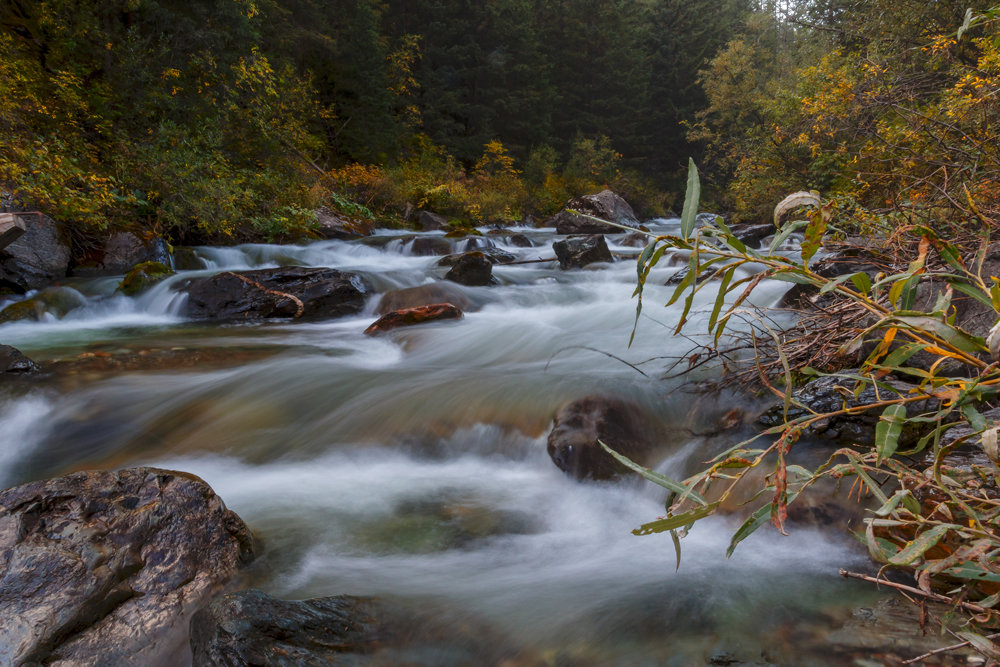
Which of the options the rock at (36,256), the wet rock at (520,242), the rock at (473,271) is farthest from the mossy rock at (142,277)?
the wet rock at (520,242)

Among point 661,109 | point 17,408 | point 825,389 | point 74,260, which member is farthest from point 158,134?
point 661,109

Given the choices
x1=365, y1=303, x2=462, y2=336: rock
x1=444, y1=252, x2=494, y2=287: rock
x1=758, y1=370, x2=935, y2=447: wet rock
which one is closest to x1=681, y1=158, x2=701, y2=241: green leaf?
x1=758, y1=370, x2=935, y2=447: wet rock

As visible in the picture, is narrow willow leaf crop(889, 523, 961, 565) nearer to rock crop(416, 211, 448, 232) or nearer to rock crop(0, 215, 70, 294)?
rock crop(0, 215, 70, 294)

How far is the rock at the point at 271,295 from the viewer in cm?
775

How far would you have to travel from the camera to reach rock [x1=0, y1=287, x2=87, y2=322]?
6.90m

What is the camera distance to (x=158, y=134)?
10.3 m

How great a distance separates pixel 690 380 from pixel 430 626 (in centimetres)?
287

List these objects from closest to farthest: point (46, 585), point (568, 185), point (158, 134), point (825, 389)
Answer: point (46, 585)
point (825, 389)
point (158, 134)
point (568, 185)

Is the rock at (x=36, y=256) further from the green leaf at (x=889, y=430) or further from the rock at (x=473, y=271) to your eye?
the green leaf at (x=889, y=430)

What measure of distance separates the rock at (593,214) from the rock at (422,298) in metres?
9.49

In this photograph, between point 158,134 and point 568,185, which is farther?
point 568,185

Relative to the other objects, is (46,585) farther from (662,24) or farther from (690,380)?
(662,24)

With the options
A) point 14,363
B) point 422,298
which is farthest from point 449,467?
point 422,298

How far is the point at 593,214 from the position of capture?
20.6 m
